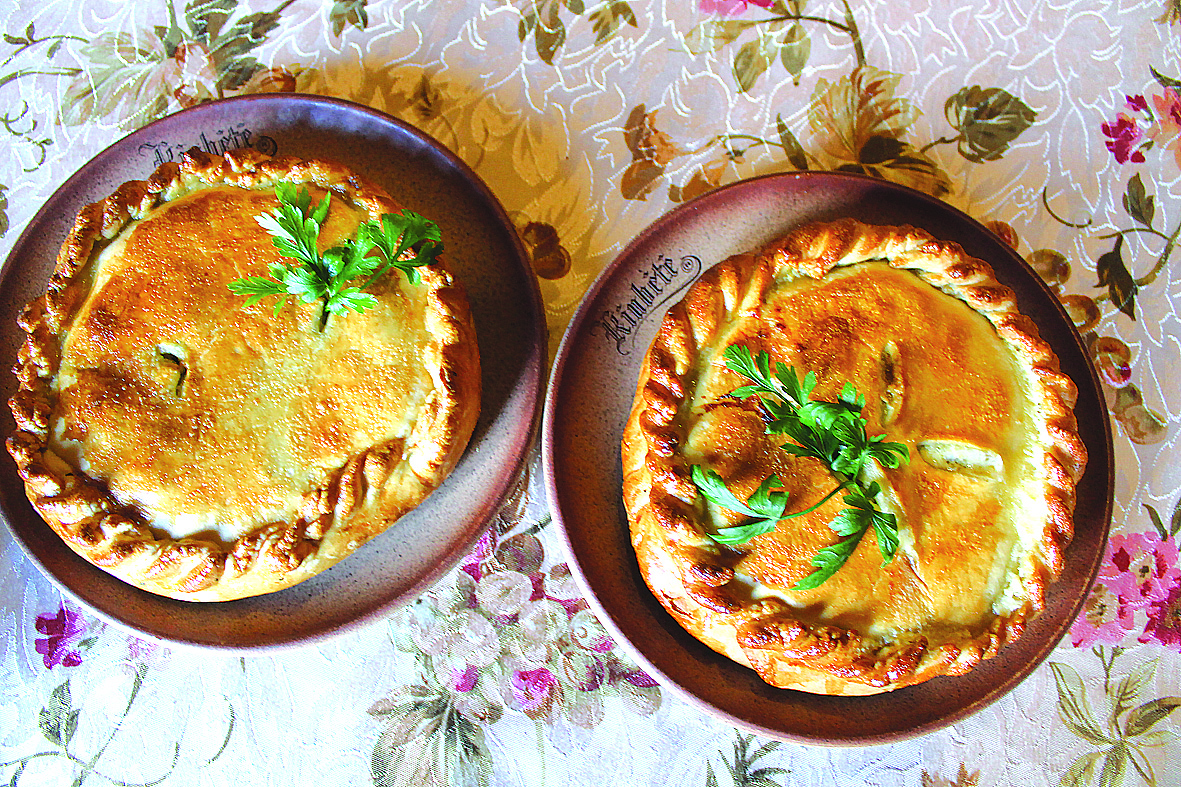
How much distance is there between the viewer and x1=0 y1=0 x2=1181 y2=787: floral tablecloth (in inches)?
84.9

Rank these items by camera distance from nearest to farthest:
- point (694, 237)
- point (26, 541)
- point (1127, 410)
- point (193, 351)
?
point (193, 351) → point (26, 541) → point (694, 237) → point (1127, 410)

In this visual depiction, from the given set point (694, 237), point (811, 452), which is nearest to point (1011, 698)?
point (811, 452)

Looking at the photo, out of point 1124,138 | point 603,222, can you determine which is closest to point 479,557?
point 603,222

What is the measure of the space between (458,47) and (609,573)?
171 centimetres

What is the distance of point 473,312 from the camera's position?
6.97 ft

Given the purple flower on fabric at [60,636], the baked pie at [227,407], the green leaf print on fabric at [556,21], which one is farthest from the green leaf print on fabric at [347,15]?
the purple flower on fabric at [60,636]

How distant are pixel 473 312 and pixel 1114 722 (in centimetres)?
228

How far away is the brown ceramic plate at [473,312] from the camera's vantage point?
1970 millimetres

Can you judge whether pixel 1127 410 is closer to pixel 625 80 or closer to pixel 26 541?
pixel 625 80

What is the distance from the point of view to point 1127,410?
2301mm

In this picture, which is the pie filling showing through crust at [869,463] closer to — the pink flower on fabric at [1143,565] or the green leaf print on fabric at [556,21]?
the pink flower on fabric at [1143,565]

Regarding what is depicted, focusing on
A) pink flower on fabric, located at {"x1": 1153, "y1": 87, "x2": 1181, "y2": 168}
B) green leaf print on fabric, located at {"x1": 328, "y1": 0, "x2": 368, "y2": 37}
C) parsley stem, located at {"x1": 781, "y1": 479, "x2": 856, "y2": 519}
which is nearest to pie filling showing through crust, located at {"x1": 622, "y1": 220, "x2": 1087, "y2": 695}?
parsley stem, located at {"x1": 781, "y1": 479, "x2": 856, "y2": 519}

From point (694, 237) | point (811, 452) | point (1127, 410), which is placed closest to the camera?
point (811, 452)

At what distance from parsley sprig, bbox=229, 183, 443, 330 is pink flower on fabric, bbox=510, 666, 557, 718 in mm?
1163
